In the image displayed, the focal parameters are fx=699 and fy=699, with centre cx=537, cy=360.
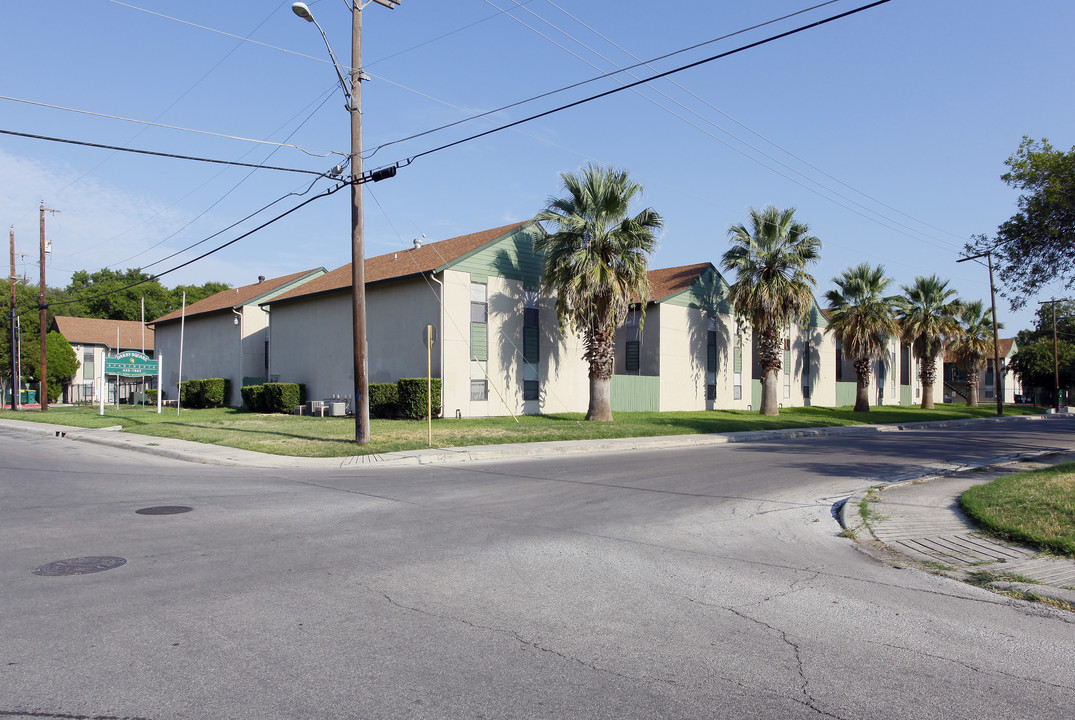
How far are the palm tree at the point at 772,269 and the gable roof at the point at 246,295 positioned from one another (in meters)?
23.5

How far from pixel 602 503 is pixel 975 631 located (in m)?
5.56

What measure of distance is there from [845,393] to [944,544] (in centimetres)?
4739

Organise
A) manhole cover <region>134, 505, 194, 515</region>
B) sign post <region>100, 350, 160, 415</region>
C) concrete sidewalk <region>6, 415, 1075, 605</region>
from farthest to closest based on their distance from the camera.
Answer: sign post <region>100, 350, 160, 415</region> < manhole cover <region>134, 505, 194, 515</region> < concrete sidewalk <region>6, 415, 1075, 605</region>

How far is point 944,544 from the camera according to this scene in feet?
25.8

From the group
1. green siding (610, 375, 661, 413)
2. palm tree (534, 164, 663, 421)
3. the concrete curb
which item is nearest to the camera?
the concrete curb

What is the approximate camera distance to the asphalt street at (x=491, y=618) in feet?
12.5

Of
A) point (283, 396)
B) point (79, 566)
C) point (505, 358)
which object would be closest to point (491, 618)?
point (79, 566)

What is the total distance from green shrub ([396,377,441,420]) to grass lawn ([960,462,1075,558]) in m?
19.3

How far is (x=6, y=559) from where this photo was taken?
6.56 meters

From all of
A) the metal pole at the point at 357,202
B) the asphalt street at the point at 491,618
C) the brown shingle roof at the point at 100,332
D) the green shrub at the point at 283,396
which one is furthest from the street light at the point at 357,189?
the brown shingle roof at the point at 100,332

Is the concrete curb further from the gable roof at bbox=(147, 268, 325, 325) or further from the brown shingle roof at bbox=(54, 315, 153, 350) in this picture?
the brown shingle roof at bbox=(54, 315, 153, 350)

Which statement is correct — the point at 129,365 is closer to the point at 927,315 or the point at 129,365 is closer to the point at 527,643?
the point at 527,643

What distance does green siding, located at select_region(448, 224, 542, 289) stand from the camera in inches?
1123

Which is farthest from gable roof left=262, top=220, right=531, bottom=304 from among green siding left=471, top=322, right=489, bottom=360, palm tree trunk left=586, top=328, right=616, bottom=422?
palm tree trunk left=586, top=328, right=616, bottom=422
